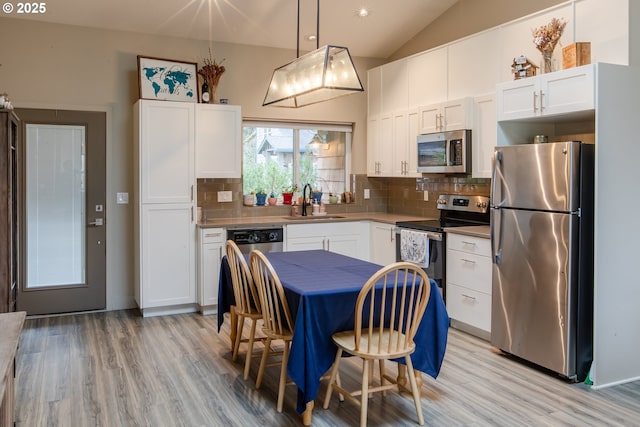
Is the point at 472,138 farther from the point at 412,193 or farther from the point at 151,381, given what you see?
the point at 151,381

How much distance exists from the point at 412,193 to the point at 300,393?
151 inches

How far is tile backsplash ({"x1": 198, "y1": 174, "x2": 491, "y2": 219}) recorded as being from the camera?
18.6 feet

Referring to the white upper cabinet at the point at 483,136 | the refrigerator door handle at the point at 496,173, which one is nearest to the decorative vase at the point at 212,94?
the white upper cabinet at the point at 483,136

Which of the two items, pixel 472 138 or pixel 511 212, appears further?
pixel 472 138

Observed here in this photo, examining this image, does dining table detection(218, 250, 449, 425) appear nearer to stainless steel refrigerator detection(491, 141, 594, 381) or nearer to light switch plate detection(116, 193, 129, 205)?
stainless steel refrigerator detection(491, 141, 594, 381)

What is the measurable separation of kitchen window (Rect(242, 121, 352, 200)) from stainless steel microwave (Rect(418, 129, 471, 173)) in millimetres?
1475

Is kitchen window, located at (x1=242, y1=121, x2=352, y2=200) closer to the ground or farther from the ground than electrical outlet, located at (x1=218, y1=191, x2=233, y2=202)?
farther from the ground

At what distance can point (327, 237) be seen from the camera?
591cm

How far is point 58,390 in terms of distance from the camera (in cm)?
347

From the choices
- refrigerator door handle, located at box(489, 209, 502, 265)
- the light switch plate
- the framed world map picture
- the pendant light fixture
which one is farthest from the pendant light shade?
the light switch plate

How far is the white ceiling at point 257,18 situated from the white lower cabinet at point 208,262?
2066 mm

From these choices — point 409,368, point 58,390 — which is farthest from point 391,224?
point 58,390

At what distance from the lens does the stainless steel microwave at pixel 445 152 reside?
4902 mm

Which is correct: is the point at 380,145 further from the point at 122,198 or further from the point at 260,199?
the point at 122,198
